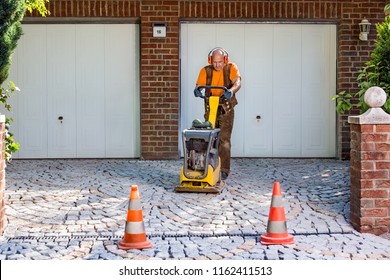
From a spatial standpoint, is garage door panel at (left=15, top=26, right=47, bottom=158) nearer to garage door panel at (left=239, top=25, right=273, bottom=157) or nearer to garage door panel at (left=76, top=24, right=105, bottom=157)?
garage door panel at (left=76, top=24, right=105, bottom=157)

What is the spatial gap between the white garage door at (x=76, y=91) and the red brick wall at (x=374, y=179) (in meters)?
6.12

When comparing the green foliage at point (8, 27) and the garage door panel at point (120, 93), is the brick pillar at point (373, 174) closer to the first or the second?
the green foliage at point (8, 27)

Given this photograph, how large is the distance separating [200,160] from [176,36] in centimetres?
397

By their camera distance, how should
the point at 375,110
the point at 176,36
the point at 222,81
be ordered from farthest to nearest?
the point at 176,36
the point at 222,81
the point at 375,110

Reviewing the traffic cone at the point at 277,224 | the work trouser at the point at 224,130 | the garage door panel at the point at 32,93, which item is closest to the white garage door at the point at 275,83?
the garage door panel at the point at 32,93

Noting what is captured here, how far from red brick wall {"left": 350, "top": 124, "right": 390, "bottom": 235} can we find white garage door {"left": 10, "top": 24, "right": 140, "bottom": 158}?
612 cm

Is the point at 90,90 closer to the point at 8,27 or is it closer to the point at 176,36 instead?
the point at 176,36

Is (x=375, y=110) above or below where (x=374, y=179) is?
above

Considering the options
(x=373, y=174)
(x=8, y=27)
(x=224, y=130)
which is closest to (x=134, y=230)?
(x=373, y=174)

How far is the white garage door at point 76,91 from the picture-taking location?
11.4 m

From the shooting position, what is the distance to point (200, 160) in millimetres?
7918

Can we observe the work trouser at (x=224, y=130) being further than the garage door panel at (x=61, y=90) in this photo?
No

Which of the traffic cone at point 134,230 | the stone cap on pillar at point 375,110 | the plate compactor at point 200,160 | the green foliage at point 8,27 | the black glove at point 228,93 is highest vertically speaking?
the green foliage at point 8,27

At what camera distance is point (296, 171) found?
9.88m
